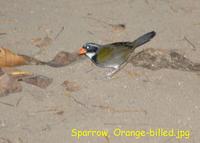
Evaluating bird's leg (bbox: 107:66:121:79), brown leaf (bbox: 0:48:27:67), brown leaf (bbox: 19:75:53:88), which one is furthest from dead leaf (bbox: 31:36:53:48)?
bird's leg (bbox: 107:66:121:79)

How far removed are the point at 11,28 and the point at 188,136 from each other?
2722 mm

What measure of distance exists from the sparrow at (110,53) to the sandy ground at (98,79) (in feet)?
0.55

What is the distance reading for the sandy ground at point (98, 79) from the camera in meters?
6.03

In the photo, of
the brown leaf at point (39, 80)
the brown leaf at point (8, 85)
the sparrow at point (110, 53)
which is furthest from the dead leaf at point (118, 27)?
the brown leaf at point (8, 85)

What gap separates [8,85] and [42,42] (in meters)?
1.01

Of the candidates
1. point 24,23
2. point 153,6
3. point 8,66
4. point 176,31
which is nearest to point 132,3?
point 153,6

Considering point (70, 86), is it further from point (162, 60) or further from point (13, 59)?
point (162, 60)

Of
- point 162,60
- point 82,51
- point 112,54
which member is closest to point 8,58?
point 82,51

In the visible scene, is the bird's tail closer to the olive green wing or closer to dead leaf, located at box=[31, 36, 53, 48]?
the olive green wing

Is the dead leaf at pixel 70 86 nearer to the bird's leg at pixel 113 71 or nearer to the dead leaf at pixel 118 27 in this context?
the bird's leg at pixel 113 71

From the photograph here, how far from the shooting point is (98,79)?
22.0ft

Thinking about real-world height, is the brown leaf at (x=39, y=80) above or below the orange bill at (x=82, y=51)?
below

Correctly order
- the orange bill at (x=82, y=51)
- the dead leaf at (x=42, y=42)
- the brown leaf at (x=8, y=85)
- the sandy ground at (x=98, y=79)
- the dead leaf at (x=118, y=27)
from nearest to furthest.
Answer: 1. the sandy ground at (x=98, y=79)
2. the brown leaf at (x=8, y=85)
3. the orange bill at (x=82, y=51)
4. the dead leaf at (x=42, y=42)
5. the dead leaf at (x=118, y=27)

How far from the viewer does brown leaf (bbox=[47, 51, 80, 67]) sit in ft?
22.5
